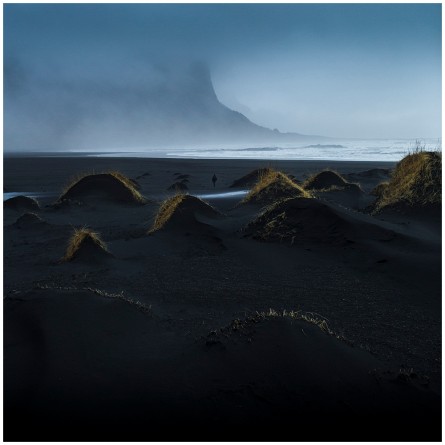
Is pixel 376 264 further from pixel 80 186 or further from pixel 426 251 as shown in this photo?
pixel 80 186

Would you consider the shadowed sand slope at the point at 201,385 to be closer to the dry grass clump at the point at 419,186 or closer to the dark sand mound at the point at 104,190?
the dry grass clump at the point at 419,186

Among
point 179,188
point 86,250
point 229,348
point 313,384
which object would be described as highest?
point 179,188

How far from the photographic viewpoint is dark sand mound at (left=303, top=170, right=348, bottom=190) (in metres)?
18.9

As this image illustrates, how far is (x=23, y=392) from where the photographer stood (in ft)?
11.7

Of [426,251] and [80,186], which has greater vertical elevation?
[80,186]

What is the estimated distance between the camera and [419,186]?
460 inches

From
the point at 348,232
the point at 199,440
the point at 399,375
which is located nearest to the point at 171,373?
the point at 199,440

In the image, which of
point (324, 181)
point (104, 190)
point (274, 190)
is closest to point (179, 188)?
point (104, 190)

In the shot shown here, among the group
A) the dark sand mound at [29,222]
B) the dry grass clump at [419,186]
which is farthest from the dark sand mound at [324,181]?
the dark sand mound at [29,222]

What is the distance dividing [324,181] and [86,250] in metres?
13.5

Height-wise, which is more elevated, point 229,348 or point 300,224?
point 300,224

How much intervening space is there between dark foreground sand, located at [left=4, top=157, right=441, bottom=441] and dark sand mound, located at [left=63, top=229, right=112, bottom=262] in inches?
6.2

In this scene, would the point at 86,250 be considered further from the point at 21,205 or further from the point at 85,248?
the point at 21,205

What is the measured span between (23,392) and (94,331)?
1043 mm
